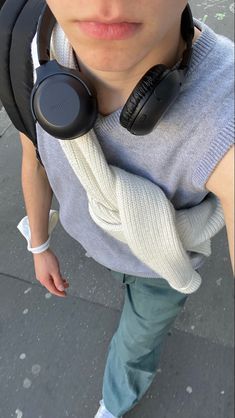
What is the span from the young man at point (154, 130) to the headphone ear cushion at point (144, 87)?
0.03 m

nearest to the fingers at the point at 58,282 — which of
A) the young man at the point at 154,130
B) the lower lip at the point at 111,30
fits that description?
the young man at the point at 154,130

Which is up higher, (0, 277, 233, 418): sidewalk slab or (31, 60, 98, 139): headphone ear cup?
(31, 60, 98, 139): headphone ear cup

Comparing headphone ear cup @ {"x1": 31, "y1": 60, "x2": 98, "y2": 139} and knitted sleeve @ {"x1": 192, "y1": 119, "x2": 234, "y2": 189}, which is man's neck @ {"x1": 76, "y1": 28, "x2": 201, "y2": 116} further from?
knitted sleeve @ {"x1": 192, "y1": 119, "x2": 234, "y2": 189}

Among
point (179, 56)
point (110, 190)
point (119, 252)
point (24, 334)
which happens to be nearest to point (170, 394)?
point (24, 334)

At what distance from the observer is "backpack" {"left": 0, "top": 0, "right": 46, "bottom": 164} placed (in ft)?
2.99

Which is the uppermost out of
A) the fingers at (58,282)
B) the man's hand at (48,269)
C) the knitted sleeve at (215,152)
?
the knitted sleeve at (215,152)

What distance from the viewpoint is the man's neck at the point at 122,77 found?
0.77 m

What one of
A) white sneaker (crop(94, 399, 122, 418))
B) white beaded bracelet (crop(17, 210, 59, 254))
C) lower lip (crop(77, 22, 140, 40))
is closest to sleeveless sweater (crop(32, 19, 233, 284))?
lower lip (crop(77, 22, 140, 40))

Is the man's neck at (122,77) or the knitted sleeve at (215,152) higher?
the man's neck at (122,77)

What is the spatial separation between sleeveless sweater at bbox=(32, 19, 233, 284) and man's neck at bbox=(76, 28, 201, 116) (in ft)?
0.10

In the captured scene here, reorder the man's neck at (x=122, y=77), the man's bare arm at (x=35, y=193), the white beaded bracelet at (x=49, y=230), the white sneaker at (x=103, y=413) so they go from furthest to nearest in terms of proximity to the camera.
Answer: the white sneaker at (x=103, y=413) → the white beaded bracelet at (x=49, y=230) → the man's bare arm at (x=35, y=193) → the man's neck at (x=122, y=77)

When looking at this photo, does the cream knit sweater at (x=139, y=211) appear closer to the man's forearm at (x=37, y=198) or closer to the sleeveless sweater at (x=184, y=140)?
the sleeveless sweater at (x=184, y=140)

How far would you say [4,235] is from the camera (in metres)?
2.29

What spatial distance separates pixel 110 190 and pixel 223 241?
4.55 feet
